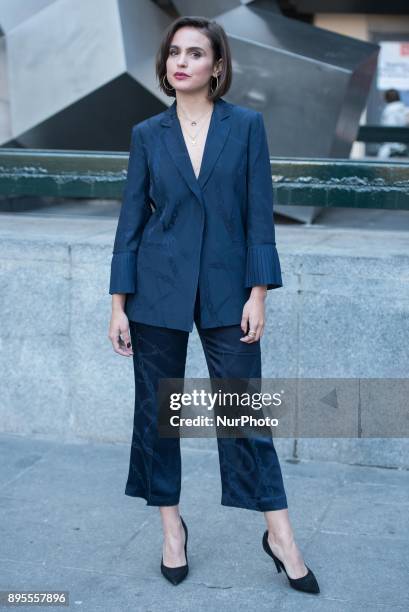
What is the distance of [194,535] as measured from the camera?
162 inches

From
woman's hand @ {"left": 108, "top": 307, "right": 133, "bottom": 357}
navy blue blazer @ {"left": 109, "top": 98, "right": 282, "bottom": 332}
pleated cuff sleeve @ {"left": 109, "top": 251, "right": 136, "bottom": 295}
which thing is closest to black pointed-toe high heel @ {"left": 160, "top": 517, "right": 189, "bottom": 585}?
woman's hand @ {"left": 108, "top": 307, "right": 133, "bottom": 357}

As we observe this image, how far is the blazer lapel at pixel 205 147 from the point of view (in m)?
3.37

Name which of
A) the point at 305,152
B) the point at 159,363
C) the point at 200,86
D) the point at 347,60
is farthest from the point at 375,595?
the point at 347,60

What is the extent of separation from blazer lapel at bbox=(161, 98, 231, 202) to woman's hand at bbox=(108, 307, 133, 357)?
1.67 feet

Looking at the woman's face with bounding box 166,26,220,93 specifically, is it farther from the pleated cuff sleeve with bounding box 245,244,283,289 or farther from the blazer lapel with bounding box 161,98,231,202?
the pleated cuff sleeve with bounding box 245,244,283,289

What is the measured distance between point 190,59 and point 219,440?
4.21 ft

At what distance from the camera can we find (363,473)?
4.81 metres

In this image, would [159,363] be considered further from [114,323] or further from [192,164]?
[192,164]

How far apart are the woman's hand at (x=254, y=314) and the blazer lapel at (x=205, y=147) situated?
36 cm

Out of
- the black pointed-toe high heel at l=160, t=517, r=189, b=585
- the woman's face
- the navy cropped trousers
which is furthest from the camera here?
the black pointed-toe high heel at l=160, t=517, r=189, b=585

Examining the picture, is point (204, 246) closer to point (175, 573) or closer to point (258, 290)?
point (258, 290)

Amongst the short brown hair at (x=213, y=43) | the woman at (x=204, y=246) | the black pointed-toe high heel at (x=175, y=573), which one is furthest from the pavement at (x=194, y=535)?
the short brown hair at (x=213, y=43)

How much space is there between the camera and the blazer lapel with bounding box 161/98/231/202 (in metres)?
3.37

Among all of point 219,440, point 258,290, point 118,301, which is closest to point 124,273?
point 118,301
